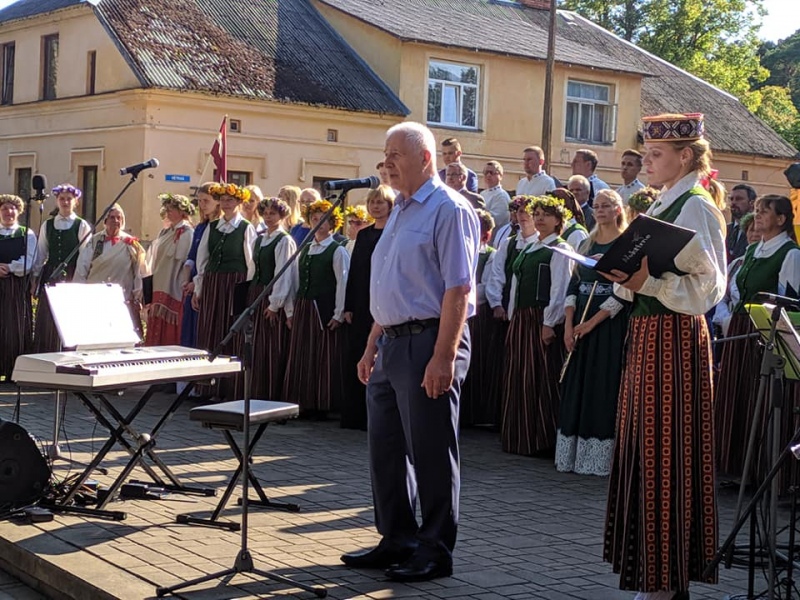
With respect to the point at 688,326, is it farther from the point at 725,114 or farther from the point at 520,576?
the point at 725,114

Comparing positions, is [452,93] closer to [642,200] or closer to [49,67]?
[49,67]

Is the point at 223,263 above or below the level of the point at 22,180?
below

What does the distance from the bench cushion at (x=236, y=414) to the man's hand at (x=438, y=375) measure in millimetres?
1203

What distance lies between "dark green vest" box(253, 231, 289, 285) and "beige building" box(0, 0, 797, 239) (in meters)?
16.0

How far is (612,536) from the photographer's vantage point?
551 centimetres

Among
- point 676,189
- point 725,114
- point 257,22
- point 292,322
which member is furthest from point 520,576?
point 725,114

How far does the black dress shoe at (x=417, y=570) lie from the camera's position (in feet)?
19.1

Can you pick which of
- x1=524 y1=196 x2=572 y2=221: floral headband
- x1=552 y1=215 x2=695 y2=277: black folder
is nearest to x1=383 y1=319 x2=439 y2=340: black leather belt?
x1=552 y1=215 x2=695 y2=277: black folder

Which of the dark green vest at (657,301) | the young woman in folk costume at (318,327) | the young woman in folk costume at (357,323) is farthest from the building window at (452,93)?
the dark green vest at (657,301)

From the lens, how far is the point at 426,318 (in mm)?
5816

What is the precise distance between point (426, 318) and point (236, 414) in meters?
1.26

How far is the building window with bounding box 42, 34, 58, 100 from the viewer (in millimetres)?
33625

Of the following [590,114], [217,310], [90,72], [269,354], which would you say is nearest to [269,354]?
[269,354]

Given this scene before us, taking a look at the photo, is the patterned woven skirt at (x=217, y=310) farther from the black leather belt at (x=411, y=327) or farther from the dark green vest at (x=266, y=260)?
the black leather belt at (x=411, y=327)
